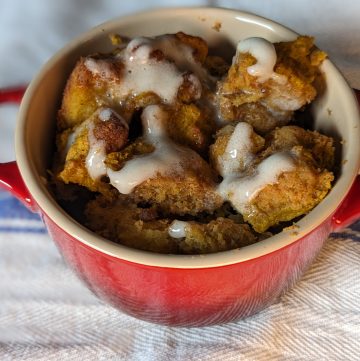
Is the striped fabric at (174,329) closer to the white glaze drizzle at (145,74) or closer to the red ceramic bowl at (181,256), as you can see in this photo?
the red ceramic bowl at (181,256)

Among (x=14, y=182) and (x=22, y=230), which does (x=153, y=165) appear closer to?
(x=14, y=182)

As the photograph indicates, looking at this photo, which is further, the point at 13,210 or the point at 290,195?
the point at 13,210

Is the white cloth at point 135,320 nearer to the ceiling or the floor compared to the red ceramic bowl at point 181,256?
nearer to the floor

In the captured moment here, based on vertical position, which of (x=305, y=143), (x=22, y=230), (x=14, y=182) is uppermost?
(x=305, y=143)

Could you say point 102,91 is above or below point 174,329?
above

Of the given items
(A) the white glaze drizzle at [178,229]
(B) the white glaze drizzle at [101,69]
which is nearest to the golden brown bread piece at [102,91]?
(B) the white glaze drizzle at [101,69]

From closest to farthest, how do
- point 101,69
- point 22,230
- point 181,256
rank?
point 181,256
point 101,69
point 22,230

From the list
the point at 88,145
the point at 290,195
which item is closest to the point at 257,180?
the point at 290,195
